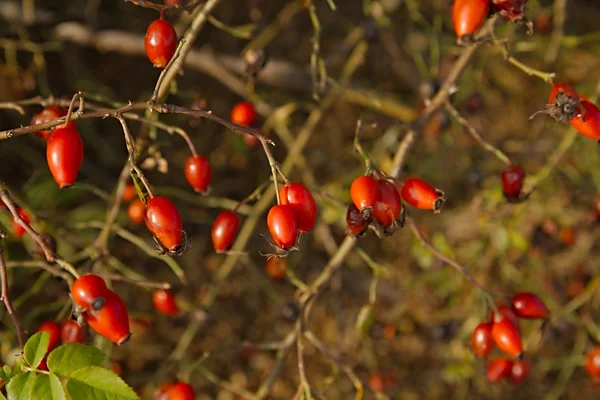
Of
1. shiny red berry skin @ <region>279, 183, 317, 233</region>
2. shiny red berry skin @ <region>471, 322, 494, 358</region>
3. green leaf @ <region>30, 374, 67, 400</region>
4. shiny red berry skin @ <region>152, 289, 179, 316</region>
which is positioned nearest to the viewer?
green leaf @ <region>30, 374, 67, 400</region>

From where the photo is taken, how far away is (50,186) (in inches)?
111

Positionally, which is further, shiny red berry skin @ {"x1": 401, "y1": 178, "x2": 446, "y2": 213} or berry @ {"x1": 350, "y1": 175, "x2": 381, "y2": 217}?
shiny red berry skin @ {"x1": 401, "y1": 178, "x2": 446, "y2": 213}

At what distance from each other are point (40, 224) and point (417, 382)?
8.49 feet

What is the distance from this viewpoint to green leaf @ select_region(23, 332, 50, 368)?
5.22 feet

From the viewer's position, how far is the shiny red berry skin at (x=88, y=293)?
5.31 ft

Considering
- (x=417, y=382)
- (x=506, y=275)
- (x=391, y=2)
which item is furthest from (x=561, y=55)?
(x=417, y=382)

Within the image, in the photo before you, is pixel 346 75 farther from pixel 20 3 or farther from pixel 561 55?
pixel 20 3

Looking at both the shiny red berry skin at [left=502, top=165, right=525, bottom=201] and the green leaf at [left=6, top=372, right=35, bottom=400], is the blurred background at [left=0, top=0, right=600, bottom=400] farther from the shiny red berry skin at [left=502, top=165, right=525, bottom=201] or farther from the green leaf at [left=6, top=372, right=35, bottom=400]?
the green leaf at [left=6, top=372, right=35, bottom=400]

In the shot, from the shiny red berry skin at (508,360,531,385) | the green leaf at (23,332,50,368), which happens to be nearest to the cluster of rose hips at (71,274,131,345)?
the green leaf at (23,332,50,368)

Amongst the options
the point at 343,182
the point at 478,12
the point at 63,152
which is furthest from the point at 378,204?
the point at 343,182

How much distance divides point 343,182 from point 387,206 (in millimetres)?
1543

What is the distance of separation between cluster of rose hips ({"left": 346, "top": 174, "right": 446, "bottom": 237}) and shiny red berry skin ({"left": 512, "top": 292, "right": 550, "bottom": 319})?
0.57 meters

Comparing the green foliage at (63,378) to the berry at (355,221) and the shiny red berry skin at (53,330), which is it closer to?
the shiny red berry skin at (53,330)

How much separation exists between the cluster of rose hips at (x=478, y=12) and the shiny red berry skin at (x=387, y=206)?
57 centimetres
